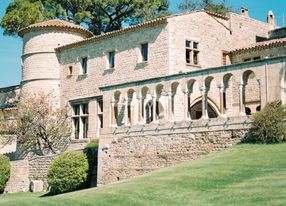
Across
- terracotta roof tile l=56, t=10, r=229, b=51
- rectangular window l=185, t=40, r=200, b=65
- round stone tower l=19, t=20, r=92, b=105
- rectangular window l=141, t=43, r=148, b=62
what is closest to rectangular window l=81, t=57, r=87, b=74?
terracotta roof tile l=56, t=10, r=229, b=51

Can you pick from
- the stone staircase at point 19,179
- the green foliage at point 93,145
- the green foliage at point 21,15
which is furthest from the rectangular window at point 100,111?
the green foliage at point 21,15

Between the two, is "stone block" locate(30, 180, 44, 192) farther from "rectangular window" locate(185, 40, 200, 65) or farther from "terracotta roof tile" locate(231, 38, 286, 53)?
"terracotta roof tile" locate(231, 38, 286, 53)

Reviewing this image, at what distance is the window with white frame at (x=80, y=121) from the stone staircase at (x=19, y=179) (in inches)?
194

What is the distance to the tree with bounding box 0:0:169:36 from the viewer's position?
4534 cm

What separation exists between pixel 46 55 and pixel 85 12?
1102 cm

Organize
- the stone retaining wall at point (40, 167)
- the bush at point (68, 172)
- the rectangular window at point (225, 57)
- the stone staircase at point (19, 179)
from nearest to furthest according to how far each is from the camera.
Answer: the bush at point (68, 172)
the stone retaining wall at point (40, 167)
the stone staircase at point (19, 179)
the rectangular window at point (225, 57)

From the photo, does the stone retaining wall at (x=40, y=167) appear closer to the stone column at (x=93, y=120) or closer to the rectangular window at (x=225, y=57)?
the stone column at (x=93, y=120)

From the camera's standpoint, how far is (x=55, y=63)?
36.5 metres

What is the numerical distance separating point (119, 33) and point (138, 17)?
53.5 ft

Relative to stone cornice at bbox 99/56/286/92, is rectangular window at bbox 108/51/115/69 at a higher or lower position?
higher

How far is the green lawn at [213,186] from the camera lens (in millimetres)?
A: 12828

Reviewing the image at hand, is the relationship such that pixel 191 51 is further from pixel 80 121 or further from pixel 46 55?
pixel 46 55

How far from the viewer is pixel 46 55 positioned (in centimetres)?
3638

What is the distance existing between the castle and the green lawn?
122 inches
